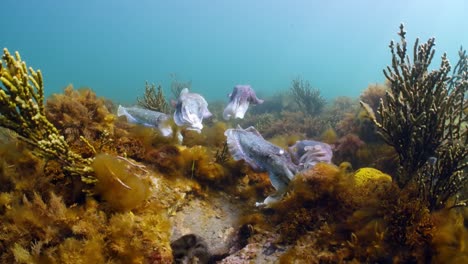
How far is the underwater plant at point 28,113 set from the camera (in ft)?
7.47

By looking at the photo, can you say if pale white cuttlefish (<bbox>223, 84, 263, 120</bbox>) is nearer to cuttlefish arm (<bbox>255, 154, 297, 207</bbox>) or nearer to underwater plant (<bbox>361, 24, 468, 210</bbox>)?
cuttlefish arm (<bbox>255, 154, 297, 207</bbox>)

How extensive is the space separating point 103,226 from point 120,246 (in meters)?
0.23

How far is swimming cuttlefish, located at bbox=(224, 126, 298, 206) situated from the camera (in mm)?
3174

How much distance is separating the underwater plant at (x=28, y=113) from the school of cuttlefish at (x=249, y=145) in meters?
1.13

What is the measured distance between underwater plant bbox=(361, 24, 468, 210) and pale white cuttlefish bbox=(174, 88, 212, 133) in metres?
2.07

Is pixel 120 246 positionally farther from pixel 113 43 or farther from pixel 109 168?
pixel 113 43

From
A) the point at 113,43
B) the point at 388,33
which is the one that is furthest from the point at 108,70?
the point at 388,33

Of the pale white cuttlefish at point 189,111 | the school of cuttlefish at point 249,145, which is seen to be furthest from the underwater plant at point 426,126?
the pale white cuttlefish at point 189,111

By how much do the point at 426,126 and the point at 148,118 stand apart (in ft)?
10.5

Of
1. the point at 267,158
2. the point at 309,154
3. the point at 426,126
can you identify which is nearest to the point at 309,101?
the point at 309,154

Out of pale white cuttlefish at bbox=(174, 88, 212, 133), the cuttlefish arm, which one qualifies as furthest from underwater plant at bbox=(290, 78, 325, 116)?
the cuttlefish arm

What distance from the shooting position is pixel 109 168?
2615 mm

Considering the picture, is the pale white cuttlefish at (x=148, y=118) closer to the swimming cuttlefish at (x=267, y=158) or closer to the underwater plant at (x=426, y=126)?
the swimming cuttlefish at (x=267, y=158)

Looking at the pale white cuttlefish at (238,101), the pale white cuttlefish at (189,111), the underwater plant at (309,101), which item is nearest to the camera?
the pale white cuttlefish at (189,111)
